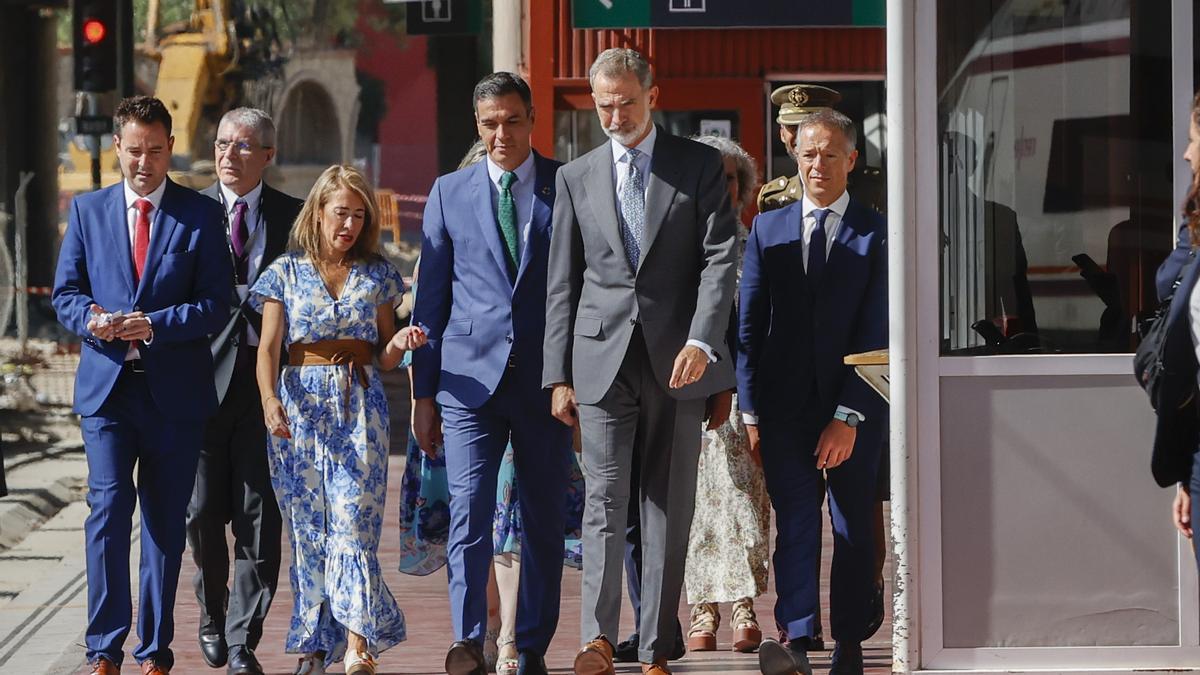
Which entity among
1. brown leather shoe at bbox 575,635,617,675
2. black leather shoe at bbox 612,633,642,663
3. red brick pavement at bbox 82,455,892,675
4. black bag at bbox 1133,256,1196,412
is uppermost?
black bag at bbox 1133,256,1196,412

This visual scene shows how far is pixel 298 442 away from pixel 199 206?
839 mm

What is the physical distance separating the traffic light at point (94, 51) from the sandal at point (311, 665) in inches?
349

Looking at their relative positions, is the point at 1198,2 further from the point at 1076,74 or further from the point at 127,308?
the point at 127,308

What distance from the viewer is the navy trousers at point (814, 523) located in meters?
6.54

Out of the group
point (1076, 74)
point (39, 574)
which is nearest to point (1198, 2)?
point (1076, 74)

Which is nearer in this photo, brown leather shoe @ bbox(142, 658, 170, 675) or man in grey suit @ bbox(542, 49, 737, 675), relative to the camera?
man in grey suit @ bbox(542, 49, 737, 675)

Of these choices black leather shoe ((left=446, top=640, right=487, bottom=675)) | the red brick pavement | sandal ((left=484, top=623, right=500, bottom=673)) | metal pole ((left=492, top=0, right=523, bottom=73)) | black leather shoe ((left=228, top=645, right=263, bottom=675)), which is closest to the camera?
black leather shoe ((left=446, top=640, right=487, bottom=675))

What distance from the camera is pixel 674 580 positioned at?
6355 millimetres

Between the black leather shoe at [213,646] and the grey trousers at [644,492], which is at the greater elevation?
the grey trousers at [644,492]

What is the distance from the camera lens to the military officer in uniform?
7430mm

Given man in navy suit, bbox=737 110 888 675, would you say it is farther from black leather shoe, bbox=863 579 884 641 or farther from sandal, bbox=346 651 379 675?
sandal, bbox=346 651 379 675

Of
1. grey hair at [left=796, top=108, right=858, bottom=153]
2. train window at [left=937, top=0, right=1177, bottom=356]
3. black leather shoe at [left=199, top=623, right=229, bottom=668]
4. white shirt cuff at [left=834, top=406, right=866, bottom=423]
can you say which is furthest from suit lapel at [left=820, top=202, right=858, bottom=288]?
black leather shoe at [left=199, top=623, right=229, bottom=668]

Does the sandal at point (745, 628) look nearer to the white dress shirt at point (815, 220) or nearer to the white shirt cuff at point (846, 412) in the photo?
the white shirt cuff at point (846, 412)

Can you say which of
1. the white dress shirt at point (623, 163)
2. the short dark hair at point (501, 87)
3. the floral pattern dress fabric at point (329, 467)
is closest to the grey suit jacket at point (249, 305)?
the floral pattern dress fabric at point (329, 467)
